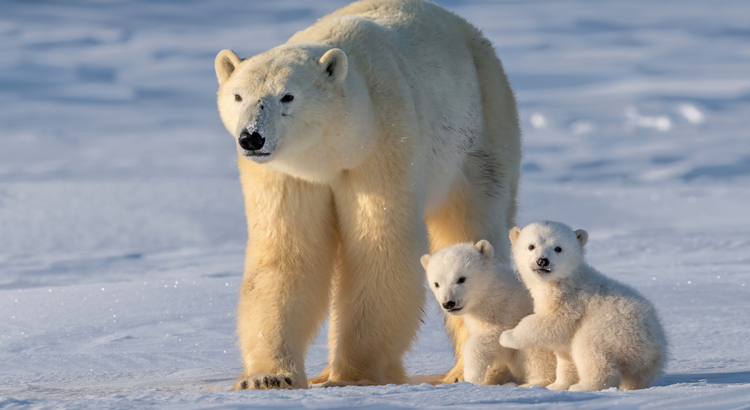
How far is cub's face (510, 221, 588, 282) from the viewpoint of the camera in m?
4.07

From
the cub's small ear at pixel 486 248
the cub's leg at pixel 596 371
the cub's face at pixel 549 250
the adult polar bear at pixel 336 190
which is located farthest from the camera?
the cub's small ear at pixel 486 248

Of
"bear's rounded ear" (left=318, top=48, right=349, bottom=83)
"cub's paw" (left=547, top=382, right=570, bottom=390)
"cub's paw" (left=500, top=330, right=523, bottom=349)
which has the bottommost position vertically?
"cub's paw" (left=547, top=382, right=570, bottom=390)

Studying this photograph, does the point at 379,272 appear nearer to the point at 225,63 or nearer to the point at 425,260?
the point at 425,260

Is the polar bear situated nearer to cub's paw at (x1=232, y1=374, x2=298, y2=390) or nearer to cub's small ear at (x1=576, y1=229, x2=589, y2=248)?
cub's small ear at (x1=576, y1=229, x2=589, y2=248)

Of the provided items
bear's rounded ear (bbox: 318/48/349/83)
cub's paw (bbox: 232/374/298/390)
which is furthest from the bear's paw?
bear's rounded ear (bbox: 318/48/349/83)

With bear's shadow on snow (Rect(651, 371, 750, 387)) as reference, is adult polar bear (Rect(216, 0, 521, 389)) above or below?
above

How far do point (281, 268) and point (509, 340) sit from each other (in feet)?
4.18

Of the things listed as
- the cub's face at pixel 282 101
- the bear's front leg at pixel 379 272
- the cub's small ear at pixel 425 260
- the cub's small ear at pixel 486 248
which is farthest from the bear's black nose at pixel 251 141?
the cub's small ear at pixel 486 248

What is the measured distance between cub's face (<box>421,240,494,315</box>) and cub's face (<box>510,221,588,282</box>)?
237mm

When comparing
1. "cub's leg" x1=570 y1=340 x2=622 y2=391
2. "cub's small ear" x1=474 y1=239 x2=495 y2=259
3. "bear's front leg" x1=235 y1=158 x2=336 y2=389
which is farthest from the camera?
"bear's front leg" x1=235 y1=158 x2=336 y2=389

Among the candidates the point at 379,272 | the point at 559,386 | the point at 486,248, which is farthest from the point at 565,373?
the point at 379,272

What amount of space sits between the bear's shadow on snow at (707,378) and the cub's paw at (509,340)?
869mm

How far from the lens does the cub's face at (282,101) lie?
4055 mm

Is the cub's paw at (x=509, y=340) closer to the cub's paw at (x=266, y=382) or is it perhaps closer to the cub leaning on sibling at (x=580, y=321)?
the cub leaning on sibling at (x=580, y=321)
